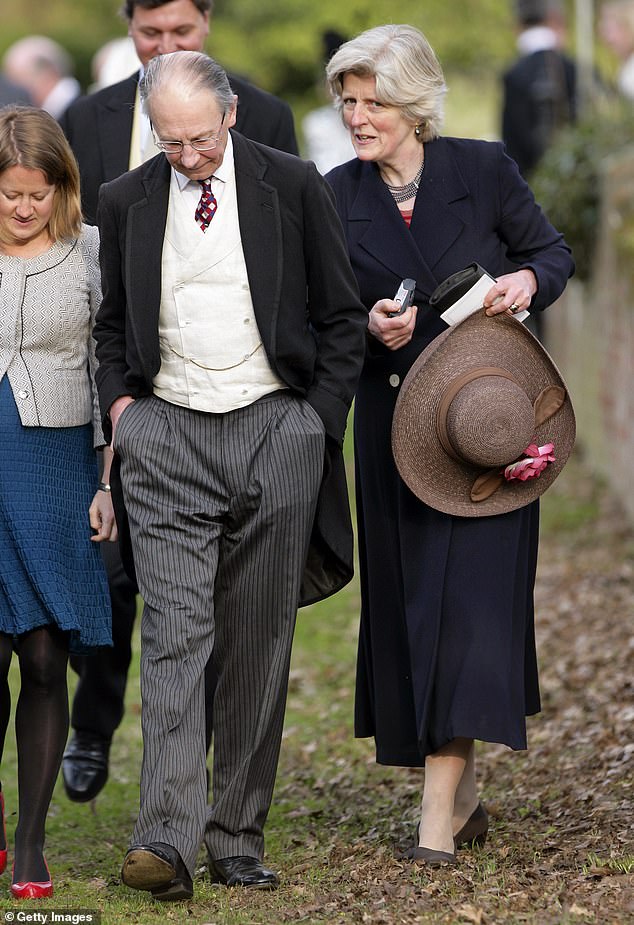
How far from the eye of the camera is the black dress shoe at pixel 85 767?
6.18 m

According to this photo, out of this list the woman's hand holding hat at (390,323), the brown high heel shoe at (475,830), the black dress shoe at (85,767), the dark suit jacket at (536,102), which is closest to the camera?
the woman's hand holding hat at (390,323)

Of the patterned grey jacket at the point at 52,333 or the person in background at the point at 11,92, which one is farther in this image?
the person in background at the point at 11,92

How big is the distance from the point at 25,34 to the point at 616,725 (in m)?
30.8

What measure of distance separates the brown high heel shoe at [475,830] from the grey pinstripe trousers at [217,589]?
0.74 metres

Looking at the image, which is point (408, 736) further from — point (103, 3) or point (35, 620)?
point (103, 3)

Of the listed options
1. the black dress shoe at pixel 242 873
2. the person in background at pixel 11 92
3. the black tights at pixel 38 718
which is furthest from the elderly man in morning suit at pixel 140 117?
the person in background at pixel 11 92

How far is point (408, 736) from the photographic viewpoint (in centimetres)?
520

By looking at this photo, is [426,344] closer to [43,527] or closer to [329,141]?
[43,527]

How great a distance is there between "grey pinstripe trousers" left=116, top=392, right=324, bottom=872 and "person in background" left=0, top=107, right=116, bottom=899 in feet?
0.90

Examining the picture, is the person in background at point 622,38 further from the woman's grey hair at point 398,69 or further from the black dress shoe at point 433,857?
the black dress shoe at point 433,857

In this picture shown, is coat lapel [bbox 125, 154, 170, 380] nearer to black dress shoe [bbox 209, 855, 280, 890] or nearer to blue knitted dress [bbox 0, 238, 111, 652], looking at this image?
blue knitted dress [bbox 0, 238, 111, 652]

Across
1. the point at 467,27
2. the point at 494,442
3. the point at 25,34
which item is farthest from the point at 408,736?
the point at 25,34

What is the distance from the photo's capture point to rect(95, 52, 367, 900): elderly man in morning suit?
15.0 ft

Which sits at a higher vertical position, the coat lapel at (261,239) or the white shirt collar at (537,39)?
the white shirt collar at (537,39)
